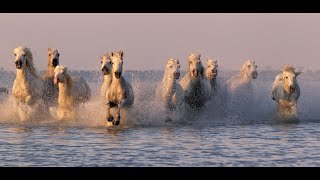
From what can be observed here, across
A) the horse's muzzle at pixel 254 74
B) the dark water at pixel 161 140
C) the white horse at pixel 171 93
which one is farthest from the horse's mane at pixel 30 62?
the horse's muzzle at pixel 254 74

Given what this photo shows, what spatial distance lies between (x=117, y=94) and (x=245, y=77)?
7.05 meters

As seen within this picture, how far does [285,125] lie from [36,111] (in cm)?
644

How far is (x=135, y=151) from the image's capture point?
18312 millimetres

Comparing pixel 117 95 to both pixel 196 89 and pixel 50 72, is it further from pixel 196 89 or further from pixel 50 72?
pixel 50 72

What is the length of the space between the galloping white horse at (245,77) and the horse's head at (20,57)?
6552 mm

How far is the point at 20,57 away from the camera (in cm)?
2498

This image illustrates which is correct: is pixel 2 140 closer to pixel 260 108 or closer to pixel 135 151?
pixel 135 151

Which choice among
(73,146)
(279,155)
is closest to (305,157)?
(279,155)

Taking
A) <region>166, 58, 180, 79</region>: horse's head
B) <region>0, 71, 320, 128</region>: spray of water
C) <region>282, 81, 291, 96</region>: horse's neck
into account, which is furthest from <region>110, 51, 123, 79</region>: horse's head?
<region>282, 81, 291, 96</region>: horse's neck

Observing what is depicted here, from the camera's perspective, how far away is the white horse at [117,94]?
22.8 m

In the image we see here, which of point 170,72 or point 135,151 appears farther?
point 170,72

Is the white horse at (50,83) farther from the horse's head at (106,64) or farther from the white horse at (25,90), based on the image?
the horse's head at (106,64)

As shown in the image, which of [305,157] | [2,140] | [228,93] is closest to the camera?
[305,157]

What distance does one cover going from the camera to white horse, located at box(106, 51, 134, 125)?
22.8m
